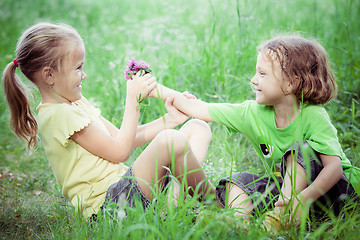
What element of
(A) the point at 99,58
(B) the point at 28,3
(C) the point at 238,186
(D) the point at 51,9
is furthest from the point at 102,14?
(C) the point at 238,186

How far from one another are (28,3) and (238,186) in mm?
6710

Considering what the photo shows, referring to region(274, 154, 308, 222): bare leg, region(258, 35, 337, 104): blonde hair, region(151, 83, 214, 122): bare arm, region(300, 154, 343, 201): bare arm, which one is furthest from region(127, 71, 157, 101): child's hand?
region(300, 154, 343, 201): bare arm

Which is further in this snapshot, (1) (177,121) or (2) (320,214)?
(1) (177,121)

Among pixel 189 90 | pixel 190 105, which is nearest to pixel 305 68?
pixel 190 105

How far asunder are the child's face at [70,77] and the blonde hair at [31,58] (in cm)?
3

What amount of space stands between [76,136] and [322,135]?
4.10 ft

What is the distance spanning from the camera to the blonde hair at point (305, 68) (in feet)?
7.04

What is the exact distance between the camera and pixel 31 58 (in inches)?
80.5

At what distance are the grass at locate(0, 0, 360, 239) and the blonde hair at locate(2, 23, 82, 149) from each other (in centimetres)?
59

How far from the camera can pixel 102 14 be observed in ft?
23.1

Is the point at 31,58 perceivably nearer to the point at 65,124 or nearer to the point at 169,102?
the point at 65,124

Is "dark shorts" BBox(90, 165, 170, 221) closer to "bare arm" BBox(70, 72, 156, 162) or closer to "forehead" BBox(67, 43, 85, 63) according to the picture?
"bare arm" BBox(70, 72, 156, 162)

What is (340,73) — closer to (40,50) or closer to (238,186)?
(238,186)

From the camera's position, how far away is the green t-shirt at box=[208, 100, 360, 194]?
2025 millimetres
